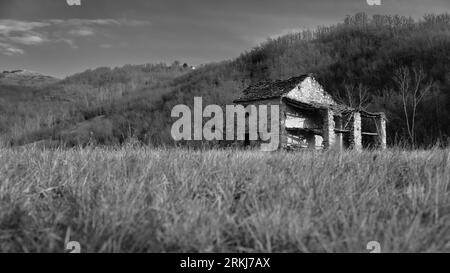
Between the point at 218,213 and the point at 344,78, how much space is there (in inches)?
1322

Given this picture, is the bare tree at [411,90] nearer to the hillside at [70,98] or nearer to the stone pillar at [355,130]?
the stone pillar at [355,130]

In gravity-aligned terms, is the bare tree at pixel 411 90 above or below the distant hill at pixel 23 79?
below

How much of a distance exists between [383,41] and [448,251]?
40180 mm

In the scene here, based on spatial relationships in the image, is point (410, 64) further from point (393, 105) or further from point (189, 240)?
point (189, 240)

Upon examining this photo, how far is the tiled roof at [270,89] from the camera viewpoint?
22.5 metres

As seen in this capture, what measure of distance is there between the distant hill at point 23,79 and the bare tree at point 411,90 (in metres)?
87.6

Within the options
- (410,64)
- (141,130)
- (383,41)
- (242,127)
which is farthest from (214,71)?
(242,127)

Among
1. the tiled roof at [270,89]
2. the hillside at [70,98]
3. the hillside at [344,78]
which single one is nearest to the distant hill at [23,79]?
the hillside at [70,98]

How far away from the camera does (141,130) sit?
41594 mm

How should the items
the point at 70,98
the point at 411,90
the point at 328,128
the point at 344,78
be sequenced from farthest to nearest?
1. the point at 70,98
2. the point at 344,78
3. the point at 411,90
4. the point at 328,128

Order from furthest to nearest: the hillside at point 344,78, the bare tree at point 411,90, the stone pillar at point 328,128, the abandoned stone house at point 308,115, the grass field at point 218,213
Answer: the hillside at point 344,78, the bare tree at point 411,90, the abandoned stone house at point 308,115, the stone pillar at point 328,128, the grass field at point 218,213

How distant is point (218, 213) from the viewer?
105 inches

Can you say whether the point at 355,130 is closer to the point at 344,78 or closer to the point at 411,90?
the point at 411,90

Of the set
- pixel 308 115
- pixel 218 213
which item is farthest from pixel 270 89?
pixel 218 213
